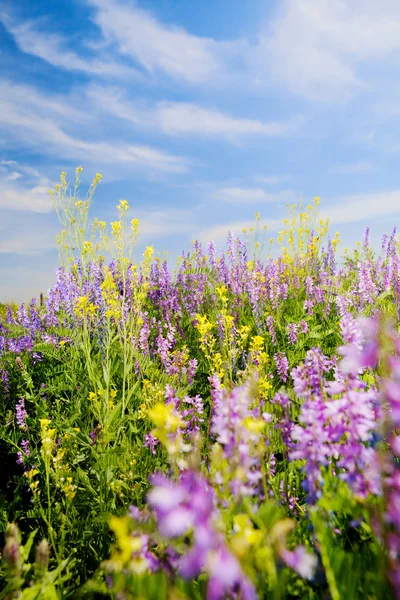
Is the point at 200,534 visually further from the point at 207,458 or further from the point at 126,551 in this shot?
the point at 207,458

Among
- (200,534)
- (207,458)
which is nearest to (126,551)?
(200,534)

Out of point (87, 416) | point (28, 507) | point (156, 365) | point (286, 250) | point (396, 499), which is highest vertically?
point (286, 250)

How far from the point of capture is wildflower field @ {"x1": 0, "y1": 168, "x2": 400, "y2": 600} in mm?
893

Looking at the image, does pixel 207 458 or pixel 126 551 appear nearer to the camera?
pixel 126 551

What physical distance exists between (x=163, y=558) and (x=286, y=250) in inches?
343

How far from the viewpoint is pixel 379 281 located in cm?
607

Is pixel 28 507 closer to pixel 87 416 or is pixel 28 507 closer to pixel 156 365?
pixel 87 416

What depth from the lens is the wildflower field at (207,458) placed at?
0.89 metres

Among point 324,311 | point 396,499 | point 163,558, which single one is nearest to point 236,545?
point 396,499

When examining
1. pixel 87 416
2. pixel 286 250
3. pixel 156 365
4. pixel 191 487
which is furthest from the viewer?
pixel 286 250

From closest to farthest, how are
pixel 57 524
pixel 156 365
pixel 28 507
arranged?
pixel 57 524, pixel 28 507, pixel 156 365

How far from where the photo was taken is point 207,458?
8.07 feet

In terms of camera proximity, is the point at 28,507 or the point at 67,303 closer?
the point at 28,507

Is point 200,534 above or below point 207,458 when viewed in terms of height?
above
